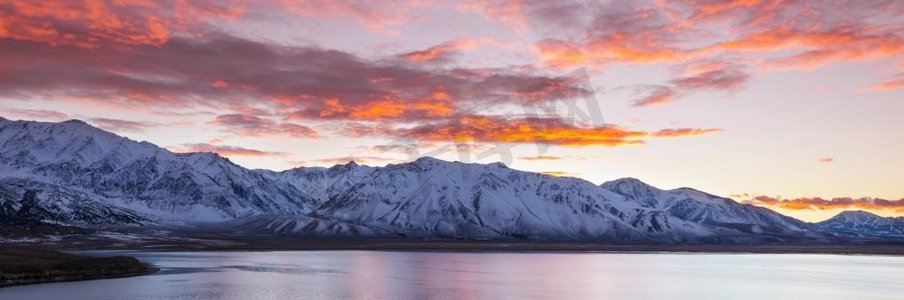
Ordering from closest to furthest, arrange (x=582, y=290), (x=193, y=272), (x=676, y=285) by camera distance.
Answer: (x=582, y=290) → (x=676, y=285) → (x=193, y=272)

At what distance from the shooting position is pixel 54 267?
283ft

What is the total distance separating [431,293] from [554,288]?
67.9 feet

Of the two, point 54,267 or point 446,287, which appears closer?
point 54,267

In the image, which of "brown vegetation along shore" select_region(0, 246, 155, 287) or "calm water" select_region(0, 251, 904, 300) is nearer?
"calm water" select_region(0, 251, 904, 300)

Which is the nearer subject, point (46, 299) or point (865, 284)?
point (46, 299)

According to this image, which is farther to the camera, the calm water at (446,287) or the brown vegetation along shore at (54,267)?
the brown vegetation along shore at (54,267)

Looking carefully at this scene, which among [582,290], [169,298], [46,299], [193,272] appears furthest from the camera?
[193,272]

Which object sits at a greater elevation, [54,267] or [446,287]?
[54,267]

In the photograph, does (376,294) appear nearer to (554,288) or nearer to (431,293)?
(431,293)

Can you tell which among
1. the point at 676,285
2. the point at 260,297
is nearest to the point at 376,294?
the point at 260,297

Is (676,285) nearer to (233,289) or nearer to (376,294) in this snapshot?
(376,294)

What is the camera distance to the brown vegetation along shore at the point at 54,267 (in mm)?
79375

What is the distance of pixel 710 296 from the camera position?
83312mm

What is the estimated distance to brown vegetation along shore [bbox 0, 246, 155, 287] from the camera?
260ft
